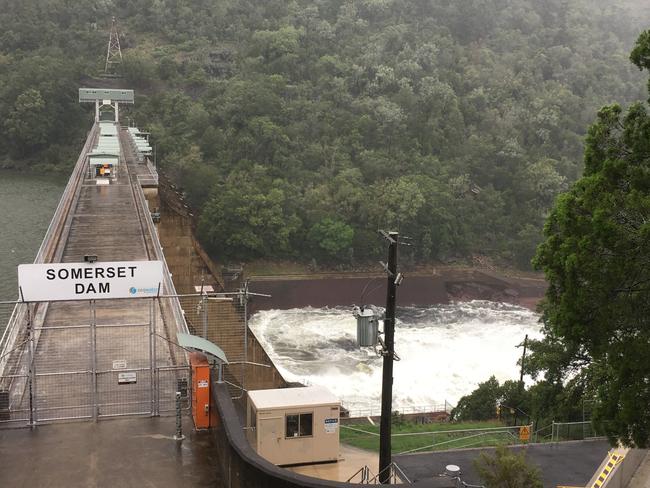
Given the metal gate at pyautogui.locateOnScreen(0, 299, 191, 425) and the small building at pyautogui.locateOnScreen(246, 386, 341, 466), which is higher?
the metal gate at pyautogui.locateOnScreen(0, 299, 191, 425)

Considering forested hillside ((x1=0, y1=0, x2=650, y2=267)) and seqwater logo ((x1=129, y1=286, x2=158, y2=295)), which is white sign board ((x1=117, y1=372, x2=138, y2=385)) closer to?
seqwater logo ((x1=129, y1=286, x2=158, y2=295))

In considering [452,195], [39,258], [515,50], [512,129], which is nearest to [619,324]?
[39,258]

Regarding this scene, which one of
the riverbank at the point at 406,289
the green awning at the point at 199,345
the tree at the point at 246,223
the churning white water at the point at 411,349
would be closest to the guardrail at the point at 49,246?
the green awning at the point at 199,345

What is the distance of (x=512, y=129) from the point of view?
82438 mm

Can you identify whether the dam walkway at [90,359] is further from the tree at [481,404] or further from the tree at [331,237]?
the tree at [331,237]

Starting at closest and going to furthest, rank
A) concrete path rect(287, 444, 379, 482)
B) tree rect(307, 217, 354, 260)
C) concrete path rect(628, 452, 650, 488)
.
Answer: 1. concrete path rect(287, 444, 379, 482)
2. concrete path rect(628, 452, 650, 488)
3. tree rect(307, 217, 354, 260)

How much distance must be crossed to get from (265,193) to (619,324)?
5475 cm

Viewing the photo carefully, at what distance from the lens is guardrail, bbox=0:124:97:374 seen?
567 inches

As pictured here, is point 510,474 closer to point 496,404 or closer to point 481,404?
point 496,404

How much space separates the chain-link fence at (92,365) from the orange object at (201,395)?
561 millimetres

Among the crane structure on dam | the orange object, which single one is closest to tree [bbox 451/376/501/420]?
the crane structure on dam

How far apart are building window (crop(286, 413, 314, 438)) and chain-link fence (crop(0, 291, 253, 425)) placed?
1110 millimetres

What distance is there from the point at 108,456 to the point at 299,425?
14.3 feet

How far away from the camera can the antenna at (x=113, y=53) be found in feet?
301
